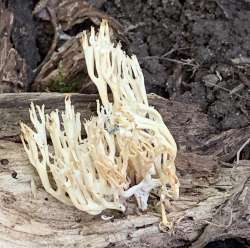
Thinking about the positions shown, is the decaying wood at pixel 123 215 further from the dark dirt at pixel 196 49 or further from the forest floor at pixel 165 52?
the dark dirt at pixel 196 49

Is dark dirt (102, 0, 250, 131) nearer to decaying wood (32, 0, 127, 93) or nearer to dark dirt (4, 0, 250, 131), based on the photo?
dark dirt (4, 0, 250, 131)

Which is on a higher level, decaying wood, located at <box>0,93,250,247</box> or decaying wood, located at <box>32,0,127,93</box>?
decaying wood, located at <box>32,0,127,93</box>

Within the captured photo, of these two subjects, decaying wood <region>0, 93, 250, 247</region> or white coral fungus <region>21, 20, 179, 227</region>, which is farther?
decaying wood <region>0, 93, 250, 247</region>

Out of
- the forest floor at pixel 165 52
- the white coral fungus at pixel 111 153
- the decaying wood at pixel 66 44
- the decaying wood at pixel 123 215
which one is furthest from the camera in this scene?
the decaying wood at pixel 66 44

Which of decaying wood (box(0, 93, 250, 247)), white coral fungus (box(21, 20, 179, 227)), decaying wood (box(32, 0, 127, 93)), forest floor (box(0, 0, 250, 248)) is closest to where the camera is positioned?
white coral fungus (box(21, 20, 179, 227))

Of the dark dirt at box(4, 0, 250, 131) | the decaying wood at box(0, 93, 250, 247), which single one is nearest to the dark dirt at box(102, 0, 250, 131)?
the dark dirt at box(4, 0, 250, 131)

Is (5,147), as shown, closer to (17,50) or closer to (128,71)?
(128,71)

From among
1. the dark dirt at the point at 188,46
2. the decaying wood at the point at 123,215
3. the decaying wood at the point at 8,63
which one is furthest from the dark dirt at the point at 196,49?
the decaying wood at the point at 8,63
